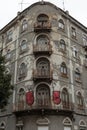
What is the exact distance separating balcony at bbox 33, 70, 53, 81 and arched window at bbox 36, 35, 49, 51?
293 centimetres

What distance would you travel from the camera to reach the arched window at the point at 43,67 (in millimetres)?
27281

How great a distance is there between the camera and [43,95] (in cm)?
2648

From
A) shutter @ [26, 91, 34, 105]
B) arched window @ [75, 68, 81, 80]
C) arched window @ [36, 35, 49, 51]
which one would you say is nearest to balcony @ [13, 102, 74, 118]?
shutter @ [26, 91, 34, 105]

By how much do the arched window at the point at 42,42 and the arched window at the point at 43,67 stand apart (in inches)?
58.2

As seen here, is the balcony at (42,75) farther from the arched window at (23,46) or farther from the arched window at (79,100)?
the arched window at (79,100)

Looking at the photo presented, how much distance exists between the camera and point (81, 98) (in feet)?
97.0

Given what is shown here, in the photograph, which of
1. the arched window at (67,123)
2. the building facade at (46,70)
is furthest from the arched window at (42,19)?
the arched window at (67,123)

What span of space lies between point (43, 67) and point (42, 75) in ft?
4.48

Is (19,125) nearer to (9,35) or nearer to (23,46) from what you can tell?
(23,46)

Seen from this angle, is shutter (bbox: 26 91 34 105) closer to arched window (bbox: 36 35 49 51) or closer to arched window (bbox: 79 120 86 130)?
arched window (bbox: 36 35 49 51)

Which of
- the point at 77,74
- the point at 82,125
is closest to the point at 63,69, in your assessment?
the point at 77,74

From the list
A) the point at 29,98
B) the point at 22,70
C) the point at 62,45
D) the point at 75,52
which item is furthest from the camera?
the point at 75,52

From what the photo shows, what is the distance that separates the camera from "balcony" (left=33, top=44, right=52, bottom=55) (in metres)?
27.6

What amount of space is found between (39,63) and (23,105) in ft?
16.8
